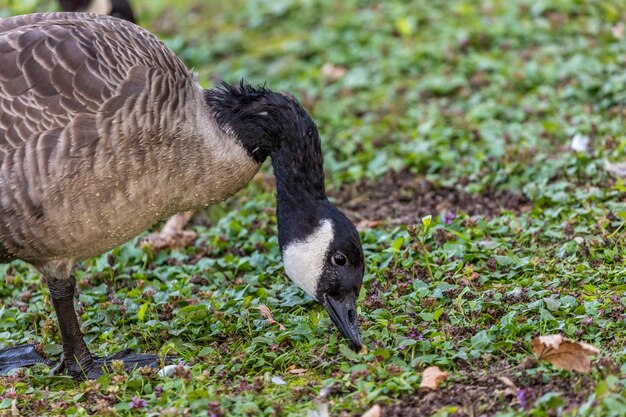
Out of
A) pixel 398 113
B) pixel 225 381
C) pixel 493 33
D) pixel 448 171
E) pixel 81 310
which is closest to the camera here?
pixel 225 381

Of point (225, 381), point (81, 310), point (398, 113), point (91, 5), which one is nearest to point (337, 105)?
point (398, 113)

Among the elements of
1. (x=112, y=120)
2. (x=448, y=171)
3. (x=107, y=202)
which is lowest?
(x=448, y=171)

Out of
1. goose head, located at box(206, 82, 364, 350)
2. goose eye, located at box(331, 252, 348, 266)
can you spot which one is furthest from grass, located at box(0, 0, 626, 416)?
goose eye, located at box(331, 252, 348, 266)

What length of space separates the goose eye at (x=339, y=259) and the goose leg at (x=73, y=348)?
3.80 feet

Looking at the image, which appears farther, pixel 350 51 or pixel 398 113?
pixel 350 51

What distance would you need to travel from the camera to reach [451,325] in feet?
17.4

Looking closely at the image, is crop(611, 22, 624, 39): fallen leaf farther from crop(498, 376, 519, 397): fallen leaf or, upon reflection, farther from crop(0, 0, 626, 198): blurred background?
crop(498, 376, 519, 397): fallen leaf

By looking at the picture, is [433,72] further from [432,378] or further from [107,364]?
[432,378]

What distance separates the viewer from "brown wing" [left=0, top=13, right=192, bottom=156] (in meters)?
5.08

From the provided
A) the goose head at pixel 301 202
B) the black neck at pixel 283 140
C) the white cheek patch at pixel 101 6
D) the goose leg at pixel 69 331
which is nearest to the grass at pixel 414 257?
the goose leg at pixel 69 331

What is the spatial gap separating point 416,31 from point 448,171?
3.21 m

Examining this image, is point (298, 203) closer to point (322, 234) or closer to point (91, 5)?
point (322, 234)

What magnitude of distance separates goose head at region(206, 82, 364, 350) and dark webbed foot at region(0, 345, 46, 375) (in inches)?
64.5

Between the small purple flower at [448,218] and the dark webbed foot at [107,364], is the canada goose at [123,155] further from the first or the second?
the small purple flower at [448,218]
